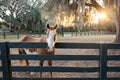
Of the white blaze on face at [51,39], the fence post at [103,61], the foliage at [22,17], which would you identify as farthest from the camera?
the foliage at [22,17]

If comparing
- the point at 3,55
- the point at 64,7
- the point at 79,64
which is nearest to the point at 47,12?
the point at 64,7

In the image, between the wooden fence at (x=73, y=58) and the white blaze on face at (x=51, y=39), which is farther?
the white blaze on face at (x=51, y=39)

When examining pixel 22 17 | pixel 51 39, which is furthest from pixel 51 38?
pixel 22 17

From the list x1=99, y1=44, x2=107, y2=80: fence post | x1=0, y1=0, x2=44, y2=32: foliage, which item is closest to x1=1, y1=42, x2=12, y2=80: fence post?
x1=99, y1=44, x2=107, y2=80: fence post

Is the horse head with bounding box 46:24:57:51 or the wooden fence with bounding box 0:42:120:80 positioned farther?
the horse head with bounding box 46:24:57:51

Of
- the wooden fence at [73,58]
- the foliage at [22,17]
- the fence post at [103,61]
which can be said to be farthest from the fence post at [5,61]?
the foliage at [22,17]

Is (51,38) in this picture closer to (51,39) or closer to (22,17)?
(51,39)

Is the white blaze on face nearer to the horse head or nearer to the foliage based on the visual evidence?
the horse head

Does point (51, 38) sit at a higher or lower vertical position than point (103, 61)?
higher

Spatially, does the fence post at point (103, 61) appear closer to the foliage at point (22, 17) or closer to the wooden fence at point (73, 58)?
the wooden fence at point (73, 58)

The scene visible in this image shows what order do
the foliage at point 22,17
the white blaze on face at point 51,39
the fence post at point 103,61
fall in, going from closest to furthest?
the fence post at point 103,61 → the white blaze on face at point 51,39 → the foliage at point 22,17

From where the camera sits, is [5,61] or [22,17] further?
[22,17]

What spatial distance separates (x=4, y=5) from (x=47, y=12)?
110ft

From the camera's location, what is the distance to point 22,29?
2228 inches
